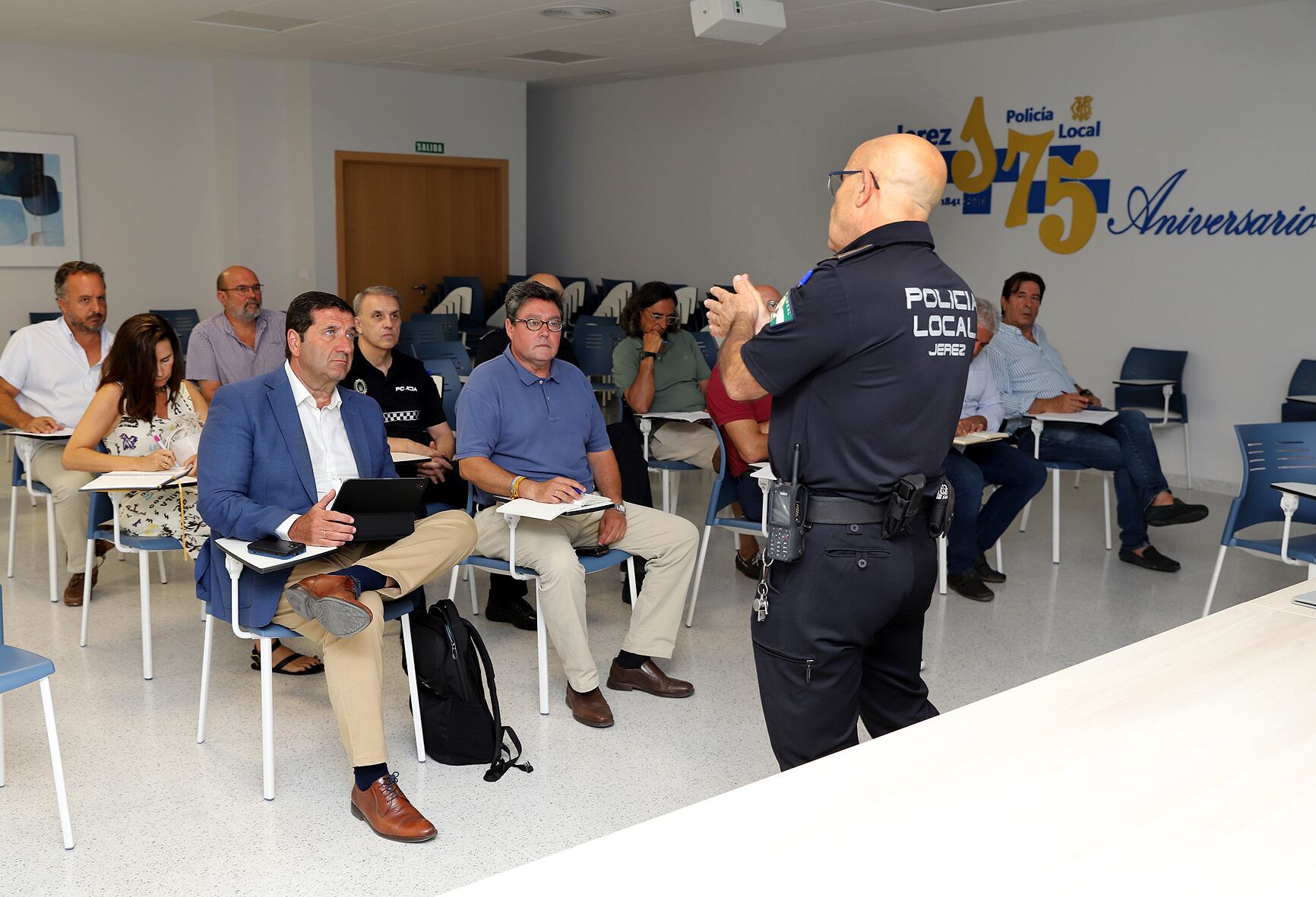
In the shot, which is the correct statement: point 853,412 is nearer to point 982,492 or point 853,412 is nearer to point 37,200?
point 982,492

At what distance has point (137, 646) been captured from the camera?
4.28m

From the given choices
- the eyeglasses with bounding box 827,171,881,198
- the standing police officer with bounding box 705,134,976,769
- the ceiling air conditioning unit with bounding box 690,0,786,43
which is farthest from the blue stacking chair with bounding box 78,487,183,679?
the ceiling air conditioning unit with bounding box 690,0,786,43

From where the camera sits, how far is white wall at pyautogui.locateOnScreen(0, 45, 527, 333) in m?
10.2

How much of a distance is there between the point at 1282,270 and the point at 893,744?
705cm

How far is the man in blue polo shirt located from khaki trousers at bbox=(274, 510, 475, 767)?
1.48ft

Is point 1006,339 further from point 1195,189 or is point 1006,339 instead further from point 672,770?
point 672,770

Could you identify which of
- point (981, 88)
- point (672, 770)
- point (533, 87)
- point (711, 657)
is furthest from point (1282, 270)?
point (533, 87)

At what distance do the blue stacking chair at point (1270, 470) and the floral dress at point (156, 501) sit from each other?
12.4 ft

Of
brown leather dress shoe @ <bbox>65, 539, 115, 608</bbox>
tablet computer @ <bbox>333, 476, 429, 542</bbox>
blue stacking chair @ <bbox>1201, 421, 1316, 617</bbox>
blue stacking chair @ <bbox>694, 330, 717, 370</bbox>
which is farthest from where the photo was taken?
blue stacking chair @ <bbox>694, 330, 717, 370</bbox>

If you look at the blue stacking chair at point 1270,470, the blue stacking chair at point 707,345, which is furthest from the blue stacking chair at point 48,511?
the blue stacking chair at point 1270,470

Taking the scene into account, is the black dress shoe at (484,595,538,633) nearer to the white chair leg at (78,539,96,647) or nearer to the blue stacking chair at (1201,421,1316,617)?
the white chair leg at (78,539,96,647)

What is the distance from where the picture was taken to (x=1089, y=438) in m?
5.77

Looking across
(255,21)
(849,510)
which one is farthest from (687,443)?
(255,21)

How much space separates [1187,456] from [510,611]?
5.30 meters
